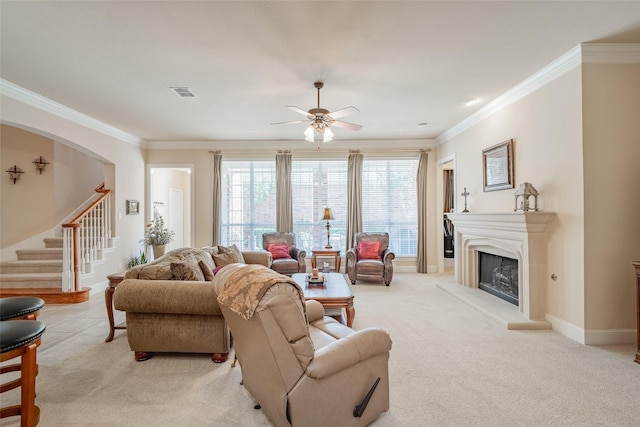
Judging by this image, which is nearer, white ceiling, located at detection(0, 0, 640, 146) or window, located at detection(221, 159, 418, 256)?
white ceiling, located at detection(0, 0, 640, 146)

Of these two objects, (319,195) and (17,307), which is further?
(319,195)

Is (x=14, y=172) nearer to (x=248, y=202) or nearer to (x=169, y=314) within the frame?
(x=248, y=202)

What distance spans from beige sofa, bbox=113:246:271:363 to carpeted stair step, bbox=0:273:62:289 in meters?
3.27

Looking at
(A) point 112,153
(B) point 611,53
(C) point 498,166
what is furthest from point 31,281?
(B) point 611,53

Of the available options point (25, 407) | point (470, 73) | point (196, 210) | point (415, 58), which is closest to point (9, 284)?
point (196, 210)

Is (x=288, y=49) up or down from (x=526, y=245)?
up

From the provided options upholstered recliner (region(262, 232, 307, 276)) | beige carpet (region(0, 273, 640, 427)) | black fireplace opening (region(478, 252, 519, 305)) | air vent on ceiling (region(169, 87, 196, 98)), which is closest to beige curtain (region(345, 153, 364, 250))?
upholstered recliner (region(262, 232, 307, 276))

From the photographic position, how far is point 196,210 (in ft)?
23.4

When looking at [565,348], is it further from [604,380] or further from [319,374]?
[319,374]

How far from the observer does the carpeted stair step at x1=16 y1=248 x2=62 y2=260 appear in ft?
18.3

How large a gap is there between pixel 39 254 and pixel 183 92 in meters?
4.19

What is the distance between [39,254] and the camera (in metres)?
5.62

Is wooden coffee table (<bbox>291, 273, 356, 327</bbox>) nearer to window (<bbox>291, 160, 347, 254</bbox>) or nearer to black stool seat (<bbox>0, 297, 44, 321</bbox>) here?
black stool seat (<bbox>0, 297, 44, 321</bbox>)

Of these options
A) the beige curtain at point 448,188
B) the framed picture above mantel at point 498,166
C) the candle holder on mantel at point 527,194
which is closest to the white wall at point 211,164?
the beige curtain at point 448,188
